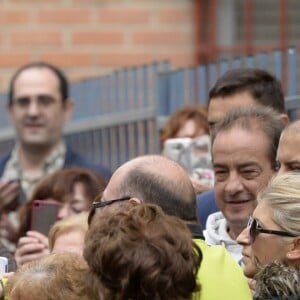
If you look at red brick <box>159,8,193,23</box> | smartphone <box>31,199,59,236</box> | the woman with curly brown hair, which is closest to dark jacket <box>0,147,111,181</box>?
smartphone <box>31,199,59,236</box>

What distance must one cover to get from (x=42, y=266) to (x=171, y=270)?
1.67 feet

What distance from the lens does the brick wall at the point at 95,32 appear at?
9.74m

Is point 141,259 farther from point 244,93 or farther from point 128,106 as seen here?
point 128,106

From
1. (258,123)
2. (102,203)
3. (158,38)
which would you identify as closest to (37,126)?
(158,38)

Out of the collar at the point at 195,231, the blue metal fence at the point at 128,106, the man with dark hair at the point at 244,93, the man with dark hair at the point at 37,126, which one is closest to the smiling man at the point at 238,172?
the man with dark hair at the point at 244,93

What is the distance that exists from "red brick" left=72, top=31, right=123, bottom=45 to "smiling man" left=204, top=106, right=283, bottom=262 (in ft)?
14.4

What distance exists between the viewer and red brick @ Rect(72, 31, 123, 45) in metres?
9.76

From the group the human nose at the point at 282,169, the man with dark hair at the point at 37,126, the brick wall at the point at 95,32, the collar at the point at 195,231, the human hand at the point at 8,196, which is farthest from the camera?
the brick wall at the point at 95,32

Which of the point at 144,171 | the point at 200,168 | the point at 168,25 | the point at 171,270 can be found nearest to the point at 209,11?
the point at 168,25

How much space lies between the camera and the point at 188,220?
15.7 ft

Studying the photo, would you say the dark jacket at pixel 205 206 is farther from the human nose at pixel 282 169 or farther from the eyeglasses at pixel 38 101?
the eyeglasses at pixel 38 101

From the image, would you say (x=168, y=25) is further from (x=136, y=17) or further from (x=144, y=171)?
(x=144, y=171)

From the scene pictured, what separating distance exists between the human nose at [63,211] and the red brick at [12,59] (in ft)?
11.2

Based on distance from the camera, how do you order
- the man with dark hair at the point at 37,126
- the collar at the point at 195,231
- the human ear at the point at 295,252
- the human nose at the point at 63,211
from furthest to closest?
1. the man with dark hair at the point at 37,126
2. the human nose at the point at 63,211
3. the collar at the point at 195,231
4. the human ear at the point at 295,252
